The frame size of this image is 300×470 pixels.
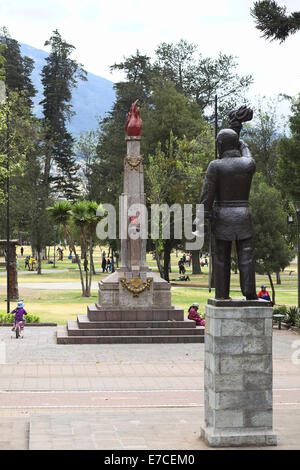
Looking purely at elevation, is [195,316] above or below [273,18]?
below

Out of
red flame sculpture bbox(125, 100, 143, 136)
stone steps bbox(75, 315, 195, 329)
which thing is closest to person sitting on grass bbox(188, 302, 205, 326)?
stone steps bbox(75, 315, 195, 329)

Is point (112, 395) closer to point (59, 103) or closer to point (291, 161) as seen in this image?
point (291, 161)

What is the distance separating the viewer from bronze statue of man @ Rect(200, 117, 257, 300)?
33.8ft

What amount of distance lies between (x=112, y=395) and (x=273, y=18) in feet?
35.7

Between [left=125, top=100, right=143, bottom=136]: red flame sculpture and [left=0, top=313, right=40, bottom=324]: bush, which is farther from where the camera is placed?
[left=0, top=313, right=40, bottom=324]: bush

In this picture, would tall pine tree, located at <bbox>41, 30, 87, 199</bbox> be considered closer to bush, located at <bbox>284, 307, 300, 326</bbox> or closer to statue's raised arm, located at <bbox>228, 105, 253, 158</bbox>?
bush, located at <bbox>284, 307, 300, 326</bbox>

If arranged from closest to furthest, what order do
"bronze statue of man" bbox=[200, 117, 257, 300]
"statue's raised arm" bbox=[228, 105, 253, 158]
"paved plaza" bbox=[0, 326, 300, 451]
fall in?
"paved plaza" bbox=[0, 326, 300, 451], "bronze statue of man" bbox=[200, 117, 257, 300], "statue's raised arm" bbox=[228, 105, 253, 158]

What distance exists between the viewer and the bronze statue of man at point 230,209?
10.3m

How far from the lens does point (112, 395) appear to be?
45.3 feet

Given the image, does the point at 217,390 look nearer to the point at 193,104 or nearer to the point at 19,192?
the point at 193,104

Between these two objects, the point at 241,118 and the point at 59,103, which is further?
the point at 59,103

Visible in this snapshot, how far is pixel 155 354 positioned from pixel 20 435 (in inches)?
356

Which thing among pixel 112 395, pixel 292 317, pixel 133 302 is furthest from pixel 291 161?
pixel 112 395

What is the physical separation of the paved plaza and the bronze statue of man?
215cm
